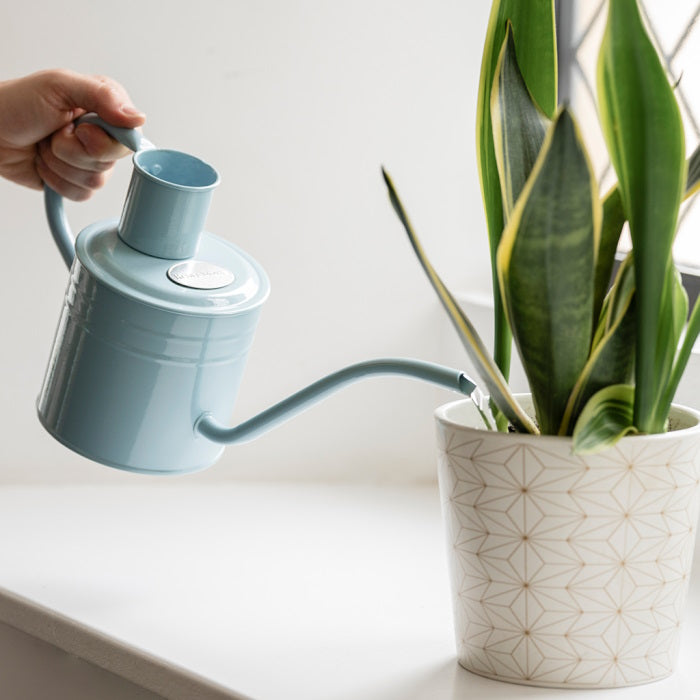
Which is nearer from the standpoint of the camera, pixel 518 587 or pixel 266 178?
pixel 518 587

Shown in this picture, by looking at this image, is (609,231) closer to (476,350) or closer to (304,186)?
(476,350)

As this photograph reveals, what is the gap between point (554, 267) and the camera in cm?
47

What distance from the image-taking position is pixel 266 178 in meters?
0.96

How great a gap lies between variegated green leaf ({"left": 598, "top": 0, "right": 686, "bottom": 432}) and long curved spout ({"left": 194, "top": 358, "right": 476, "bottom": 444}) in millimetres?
87

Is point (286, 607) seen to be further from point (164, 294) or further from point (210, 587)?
point (164, 294)

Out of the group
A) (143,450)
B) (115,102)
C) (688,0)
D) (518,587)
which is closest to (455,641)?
(518,587)

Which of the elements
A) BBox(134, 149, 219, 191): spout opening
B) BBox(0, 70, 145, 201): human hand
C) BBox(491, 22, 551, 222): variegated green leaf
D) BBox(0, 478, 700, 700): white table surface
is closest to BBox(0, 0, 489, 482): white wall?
BBox(0, 478, 700, 700): white table surface

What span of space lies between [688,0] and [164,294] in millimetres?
616

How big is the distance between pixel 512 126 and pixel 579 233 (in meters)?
0.08

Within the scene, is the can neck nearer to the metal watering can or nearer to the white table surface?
the metal watering can

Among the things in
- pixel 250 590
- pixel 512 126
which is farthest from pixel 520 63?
pixel 250 590

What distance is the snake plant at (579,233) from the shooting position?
45 centimetres

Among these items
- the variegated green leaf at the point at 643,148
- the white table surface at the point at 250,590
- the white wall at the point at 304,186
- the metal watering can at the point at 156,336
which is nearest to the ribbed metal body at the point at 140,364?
the metal watering can at the point at 156,336

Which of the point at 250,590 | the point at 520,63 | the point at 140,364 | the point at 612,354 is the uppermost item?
the point at 520,63
